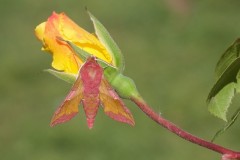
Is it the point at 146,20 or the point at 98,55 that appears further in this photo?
the point at 146,20

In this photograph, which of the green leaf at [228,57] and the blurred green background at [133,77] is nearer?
the green leaf at [228,57]

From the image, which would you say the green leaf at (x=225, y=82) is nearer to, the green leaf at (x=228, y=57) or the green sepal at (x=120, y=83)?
the green leaf at (x=228, y=57)

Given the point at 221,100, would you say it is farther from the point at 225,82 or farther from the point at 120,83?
the point at 120,83

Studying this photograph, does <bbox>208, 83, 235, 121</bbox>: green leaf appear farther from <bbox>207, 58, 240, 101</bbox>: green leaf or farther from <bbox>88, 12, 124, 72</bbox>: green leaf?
<bbox>88, 12, 124, 72</bbox>: green leaf

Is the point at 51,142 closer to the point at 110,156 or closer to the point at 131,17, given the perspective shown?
the point at 110,156

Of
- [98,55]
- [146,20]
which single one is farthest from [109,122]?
[98,55]

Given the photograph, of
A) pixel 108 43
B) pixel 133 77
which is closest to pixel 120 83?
pixel 108 43

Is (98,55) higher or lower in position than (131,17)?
higher

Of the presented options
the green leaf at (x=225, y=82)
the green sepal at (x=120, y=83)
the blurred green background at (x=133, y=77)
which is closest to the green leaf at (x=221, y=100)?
the green leaf at (x=225, y=82)
